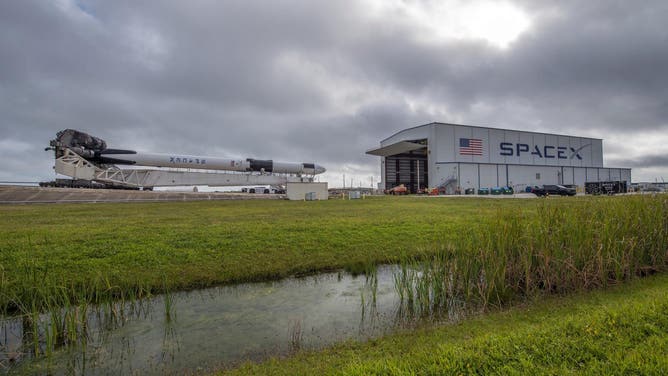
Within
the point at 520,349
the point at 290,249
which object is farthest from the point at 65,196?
the point at 520,349

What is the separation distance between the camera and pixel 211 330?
4.45m

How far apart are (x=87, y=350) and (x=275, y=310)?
251 centimetres

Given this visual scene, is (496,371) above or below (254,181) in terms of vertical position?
below

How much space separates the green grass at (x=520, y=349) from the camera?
270cm

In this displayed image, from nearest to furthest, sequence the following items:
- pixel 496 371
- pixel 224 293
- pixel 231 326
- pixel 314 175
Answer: pixel 496 371 < pixel 231 326 < pixel 224 293 < pixel 314 175

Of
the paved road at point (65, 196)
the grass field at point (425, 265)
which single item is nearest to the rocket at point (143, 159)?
the paved road at point (65, 196)

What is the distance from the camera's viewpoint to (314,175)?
53594 mm

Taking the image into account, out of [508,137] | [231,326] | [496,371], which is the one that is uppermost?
[508,137]

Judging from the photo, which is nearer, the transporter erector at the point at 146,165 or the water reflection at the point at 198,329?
the water reflection at the point at 198,329

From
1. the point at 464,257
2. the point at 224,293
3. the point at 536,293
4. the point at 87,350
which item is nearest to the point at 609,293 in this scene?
the point at 536,293

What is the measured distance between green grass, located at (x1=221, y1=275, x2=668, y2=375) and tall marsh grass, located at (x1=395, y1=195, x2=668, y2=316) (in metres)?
0.98

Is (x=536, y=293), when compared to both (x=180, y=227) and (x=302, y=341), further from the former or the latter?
(x=180, y=227)

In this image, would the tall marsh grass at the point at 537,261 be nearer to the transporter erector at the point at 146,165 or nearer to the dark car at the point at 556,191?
the dark car at the point at 556,191

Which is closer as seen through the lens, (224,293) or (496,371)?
(496,371)
